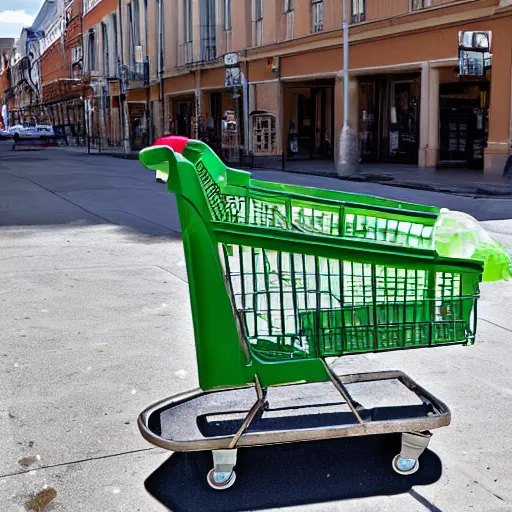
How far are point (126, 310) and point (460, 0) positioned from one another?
15.5 m

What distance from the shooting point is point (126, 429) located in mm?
3580

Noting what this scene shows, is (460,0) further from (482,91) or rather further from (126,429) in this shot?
(126,429)

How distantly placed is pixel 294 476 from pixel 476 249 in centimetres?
121

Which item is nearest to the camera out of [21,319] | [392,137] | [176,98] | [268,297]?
[268,297]

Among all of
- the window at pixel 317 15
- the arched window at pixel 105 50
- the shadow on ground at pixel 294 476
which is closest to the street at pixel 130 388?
the shadow on ground at pixel 294 476

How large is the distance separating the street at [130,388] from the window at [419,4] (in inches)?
508

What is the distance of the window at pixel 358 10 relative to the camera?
2241cm

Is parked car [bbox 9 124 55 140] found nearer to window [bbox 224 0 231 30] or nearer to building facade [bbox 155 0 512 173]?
building facade [bbox 155 0 512 173]

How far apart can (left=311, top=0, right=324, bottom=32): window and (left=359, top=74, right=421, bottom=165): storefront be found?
2.34 metres

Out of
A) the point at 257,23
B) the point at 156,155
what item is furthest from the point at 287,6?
the point at 156,155

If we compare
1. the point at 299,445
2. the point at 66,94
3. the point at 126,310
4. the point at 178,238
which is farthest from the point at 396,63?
the point at 66,94

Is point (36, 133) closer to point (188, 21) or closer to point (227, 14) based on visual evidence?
point (188, 21)

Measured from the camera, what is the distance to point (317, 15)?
2455cm

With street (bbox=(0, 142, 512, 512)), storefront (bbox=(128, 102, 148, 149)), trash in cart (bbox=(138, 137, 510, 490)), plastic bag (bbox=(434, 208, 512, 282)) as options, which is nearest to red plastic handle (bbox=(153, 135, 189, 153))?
trash in cart (bbox=(138, 137, 510, 490))
